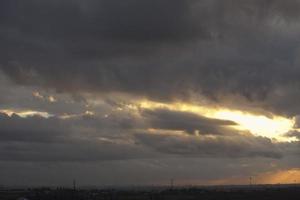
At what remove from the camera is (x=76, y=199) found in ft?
595

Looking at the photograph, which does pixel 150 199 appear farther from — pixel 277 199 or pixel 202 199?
pixel 277 199

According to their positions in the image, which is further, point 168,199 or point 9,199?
point 168,199

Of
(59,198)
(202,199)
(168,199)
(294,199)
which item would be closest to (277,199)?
(294,199)

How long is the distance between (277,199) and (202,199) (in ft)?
81.2

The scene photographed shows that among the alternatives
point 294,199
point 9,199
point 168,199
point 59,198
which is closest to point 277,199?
point 294,199

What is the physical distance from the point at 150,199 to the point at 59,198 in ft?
102

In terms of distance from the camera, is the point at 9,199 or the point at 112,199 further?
the point at 112,199

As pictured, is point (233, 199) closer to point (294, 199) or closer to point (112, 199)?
point (294, 199)

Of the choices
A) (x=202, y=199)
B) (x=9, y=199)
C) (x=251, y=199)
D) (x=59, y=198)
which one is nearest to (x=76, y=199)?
(x=59, y=198)

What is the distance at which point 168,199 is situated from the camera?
19062 centimetres

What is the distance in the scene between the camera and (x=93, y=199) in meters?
184

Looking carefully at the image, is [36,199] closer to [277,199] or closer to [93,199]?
[93,199]

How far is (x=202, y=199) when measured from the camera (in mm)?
183625

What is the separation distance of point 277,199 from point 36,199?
7899 centimetres
